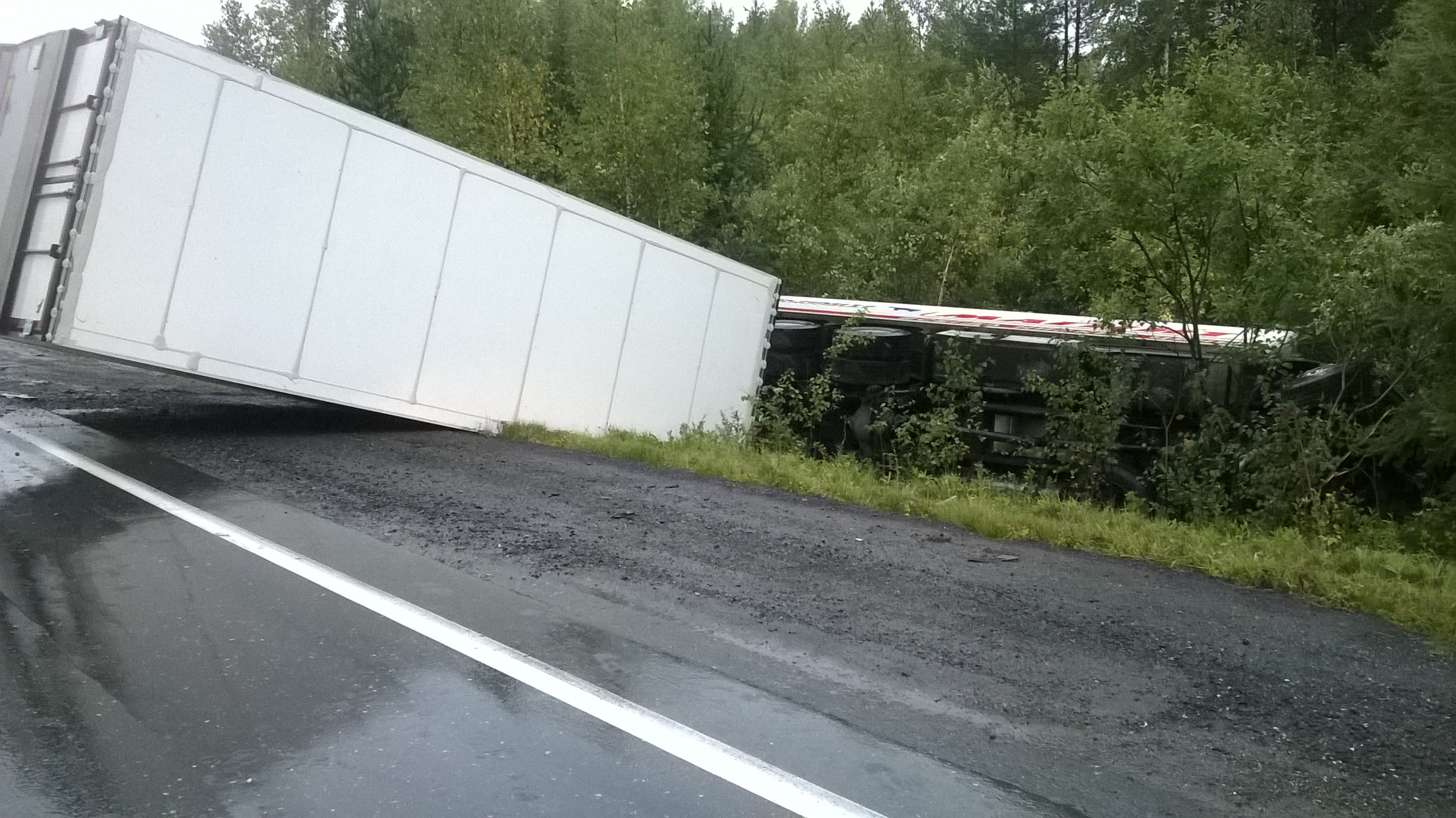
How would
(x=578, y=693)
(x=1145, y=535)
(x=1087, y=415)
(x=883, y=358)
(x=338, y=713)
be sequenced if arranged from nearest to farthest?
(x=338, y=713) → (x=578, y=693) → (x=1145, y=535) → (x=1087, y=415) → (x=883, y=358)

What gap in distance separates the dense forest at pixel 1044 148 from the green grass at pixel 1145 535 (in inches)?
46.7

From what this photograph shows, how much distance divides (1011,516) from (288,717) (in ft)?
19.3

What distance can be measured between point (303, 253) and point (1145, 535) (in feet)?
25.2

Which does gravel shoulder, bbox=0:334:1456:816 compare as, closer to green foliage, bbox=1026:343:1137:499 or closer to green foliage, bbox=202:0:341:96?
green foliage, bbox=1026:343:1137:499

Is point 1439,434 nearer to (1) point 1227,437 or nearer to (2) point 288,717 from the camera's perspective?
(1) point 1227,437

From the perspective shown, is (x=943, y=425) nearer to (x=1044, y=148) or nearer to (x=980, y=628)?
(x=1044, y=148)

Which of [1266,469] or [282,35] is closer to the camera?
[1266,469]

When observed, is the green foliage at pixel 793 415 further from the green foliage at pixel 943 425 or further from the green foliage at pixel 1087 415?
the green foliage at pixel 1087 415

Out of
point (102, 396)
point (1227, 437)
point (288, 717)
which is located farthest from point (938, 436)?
point (102, 396)

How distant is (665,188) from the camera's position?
26656 mm

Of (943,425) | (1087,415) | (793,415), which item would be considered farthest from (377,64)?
(1087,415)

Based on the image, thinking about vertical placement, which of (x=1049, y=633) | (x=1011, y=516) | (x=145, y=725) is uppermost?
(x=1011, y=516)

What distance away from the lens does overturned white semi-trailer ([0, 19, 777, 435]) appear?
927 cm

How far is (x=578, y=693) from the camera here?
14.0ft
